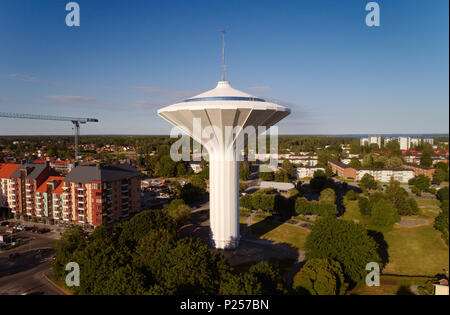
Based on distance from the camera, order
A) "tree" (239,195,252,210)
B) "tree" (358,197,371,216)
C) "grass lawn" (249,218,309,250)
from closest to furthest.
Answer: "grass lawn" (249,218,309,250) < "tree" (358,197,371,216) < "tree" (239,195,252,210)

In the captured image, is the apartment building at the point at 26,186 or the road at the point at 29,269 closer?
the road at the point at 29,269

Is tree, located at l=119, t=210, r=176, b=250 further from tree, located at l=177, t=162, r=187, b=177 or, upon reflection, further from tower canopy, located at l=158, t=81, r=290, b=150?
tree, located at l=177, t=162, r=187, b=177

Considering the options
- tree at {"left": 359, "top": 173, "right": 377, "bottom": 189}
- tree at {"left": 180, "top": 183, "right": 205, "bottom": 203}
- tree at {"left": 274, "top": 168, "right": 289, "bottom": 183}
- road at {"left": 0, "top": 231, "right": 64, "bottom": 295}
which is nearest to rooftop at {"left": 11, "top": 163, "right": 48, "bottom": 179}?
road at {"left": 0, "top": 231, "right": 64, "bottom": 295}

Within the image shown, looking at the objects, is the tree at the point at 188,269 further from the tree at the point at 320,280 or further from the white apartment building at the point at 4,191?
the white apartment building at the point at 4,191

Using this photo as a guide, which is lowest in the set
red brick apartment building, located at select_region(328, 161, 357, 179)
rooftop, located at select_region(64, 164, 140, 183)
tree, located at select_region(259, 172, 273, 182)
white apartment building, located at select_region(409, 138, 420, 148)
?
tree, located at select_region(259, 172, 273, 182)

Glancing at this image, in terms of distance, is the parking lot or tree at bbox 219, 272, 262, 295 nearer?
tree at bbox 219, 272, 262, 295

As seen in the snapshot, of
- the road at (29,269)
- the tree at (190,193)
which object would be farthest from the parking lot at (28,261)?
the tree at (190,193)
